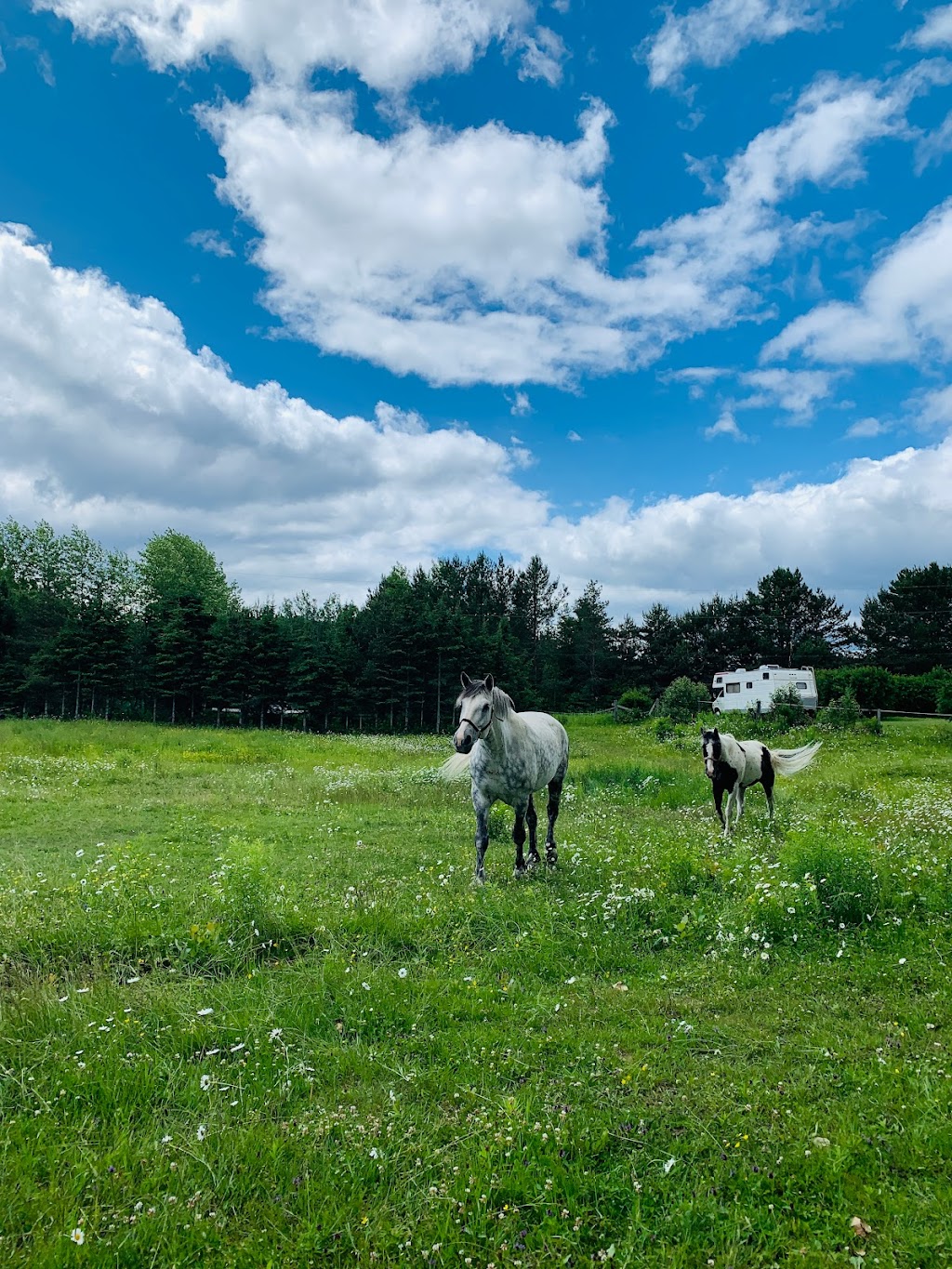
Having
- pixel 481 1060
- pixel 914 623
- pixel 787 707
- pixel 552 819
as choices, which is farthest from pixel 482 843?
pixel 914 623

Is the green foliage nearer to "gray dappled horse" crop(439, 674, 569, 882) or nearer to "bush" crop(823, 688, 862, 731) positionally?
"bush" crop(823, 688, 862, 731)

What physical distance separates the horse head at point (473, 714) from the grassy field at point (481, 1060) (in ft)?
6.50

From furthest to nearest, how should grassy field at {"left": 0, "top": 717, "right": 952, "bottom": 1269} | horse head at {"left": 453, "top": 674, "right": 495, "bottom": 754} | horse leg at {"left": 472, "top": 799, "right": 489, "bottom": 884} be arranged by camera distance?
1. horse leg at {"left": 472, "top": 799, "right": 489, "bottom": 884}
2. horse head at {"left": 453, "top": 674, "right": 495, "bottom": 754}
3. grassy field at {"left": 0, "top": 717, "right": 952, "bottom": 1269}

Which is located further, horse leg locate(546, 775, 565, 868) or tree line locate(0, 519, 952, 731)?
tree line locate(0, 519, 952, 731)

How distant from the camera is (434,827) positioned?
44.9 ft

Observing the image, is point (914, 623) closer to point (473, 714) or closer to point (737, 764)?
point (737, 764)

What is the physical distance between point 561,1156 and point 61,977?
4.75 meters

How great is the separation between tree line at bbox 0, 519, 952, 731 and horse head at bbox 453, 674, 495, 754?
4307 cm

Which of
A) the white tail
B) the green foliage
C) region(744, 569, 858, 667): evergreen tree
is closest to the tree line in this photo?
region(744, 569, 858, 667): evergreen tree

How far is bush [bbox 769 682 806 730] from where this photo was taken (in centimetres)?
3928

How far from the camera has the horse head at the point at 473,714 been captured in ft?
26.9

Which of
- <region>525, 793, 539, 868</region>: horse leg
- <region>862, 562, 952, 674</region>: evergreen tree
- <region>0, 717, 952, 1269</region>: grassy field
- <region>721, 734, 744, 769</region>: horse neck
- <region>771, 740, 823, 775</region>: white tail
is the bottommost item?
<region>0, 717, 952, 1269</region>: grassy field

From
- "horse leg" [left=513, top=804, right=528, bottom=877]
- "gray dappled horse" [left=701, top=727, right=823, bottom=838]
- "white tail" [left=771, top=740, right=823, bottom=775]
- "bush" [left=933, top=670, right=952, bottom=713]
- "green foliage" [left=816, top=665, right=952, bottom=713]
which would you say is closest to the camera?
"horse leg" [left=513, top=804, right=528, bottom=877]

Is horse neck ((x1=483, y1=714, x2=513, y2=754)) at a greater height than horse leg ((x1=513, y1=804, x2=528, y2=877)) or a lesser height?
greater
